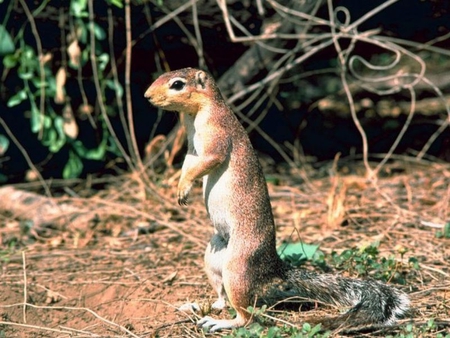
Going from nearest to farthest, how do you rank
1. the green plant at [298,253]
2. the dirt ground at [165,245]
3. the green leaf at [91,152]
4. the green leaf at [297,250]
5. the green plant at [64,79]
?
1. the dirt ground at [165,245]
2. the green plant at [298,253]
3. the green leaf at [297,250]
4. the green plant at [64,79]
5. the green leaf at [91,152]

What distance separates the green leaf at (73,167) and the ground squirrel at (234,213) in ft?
9.55

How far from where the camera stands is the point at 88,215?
5895mm

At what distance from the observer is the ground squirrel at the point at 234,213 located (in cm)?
379

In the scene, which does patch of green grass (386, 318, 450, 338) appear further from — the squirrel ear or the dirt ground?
the squirrel ear

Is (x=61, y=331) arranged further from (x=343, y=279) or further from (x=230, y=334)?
(x=343, y=279)

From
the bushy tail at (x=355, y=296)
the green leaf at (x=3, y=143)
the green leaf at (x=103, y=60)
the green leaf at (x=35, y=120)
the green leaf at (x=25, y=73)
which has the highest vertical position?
the green leaf at (x=103, y=60)

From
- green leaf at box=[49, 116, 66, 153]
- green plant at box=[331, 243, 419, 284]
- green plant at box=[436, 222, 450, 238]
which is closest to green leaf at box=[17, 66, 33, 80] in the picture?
green leaf at box=[49, 116, 66, 153]

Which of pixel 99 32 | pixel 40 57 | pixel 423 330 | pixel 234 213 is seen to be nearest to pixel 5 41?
pixel 40 57

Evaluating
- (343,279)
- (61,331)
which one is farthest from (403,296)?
(61,331)

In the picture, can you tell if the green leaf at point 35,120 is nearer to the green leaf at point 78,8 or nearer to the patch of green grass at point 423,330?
the green leaf at point 78,8

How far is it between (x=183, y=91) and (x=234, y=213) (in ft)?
2.15

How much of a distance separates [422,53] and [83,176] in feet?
13.7

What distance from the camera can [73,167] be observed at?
6727 mm

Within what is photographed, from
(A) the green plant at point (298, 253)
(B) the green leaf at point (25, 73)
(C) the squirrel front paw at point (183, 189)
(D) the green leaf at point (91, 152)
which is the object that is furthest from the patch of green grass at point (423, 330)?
(B) the green leaf at point (25, 73)
